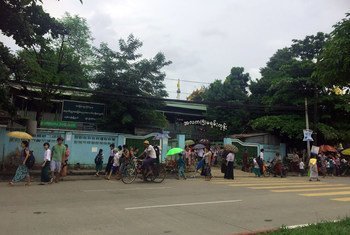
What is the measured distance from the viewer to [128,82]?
1070 inches

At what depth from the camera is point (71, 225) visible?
7918 millimetres

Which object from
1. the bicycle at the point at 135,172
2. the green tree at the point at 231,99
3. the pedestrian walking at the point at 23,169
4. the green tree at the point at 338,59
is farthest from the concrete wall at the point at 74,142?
the green tree at the point at 338,59

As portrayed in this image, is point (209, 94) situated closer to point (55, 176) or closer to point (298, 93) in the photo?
point (298, 93)

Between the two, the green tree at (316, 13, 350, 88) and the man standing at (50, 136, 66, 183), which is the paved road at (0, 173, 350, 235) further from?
the green tree at (316, 13, 350, 88)

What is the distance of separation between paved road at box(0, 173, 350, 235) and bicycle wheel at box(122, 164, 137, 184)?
103 inches

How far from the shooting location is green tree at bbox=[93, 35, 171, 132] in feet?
89.1

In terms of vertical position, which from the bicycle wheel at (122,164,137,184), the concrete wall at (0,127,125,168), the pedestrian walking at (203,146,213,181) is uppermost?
the concrete wall at (0,127,125,168)

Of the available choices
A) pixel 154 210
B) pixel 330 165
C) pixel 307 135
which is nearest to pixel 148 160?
pixel 154 210

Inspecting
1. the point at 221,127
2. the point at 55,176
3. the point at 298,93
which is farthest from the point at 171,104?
the point at 55,176

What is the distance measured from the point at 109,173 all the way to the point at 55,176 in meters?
3.05

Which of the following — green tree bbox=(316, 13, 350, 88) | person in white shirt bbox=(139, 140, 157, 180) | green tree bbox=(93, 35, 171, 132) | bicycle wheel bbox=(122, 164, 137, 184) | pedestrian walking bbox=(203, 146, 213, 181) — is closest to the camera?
green tree bbox=(316, 13, 350, 88)

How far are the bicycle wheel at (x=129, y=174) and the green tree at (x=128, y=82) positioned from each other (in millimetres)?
9649

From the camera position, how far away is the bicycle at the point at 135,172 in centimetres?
1716

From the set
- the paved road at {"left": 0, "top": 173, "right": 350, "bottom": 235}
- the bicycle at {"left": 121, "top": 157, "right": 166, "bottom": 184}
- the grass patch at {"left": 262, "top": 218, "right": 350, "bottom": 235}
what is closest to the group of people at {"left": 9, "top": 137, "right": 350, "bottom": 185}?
the bicycle at {"left": 121, "top": 157, "right": 166, "bottom": 184}
